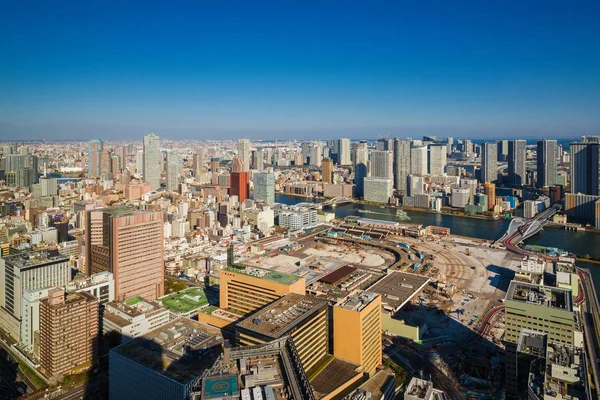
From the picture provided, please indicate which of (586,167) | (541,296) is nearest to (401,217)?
(586,167)

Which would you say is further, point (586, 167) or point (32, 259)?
point (586, 167)

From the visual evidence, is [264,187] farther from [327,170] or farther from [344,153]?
[344,153]

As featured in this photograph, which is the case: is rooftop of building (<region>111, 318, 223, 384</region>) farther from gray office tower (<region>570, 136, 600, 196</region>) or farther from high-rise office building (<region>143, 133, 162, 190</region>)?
high-rise office building (<region>143, 133, 162, 190</region>)

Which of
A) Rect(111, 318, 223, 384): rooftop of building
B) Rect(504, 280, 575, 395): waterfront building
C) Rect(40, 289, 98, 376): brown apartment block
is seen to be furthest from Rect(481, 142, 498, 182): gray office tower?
Rect(40, 289, 98, 376): brown apartment block

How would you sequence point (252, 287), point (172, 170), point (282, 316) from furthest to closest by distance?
point (172, 170) < point (252, 287) < point (282, 316)

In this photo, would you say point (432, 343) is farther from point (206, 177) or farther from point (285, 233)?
point (206, 177)

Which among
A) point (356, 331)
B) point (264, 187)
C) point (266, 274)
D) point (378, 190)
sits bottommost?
point (356, 331)

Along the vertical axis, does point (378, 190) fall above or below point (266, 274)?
above

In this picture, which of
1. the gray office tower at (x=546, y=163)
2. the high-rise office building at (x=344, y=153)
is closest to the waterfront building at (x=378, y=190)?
the gray office tower at (x=546, y=163)
